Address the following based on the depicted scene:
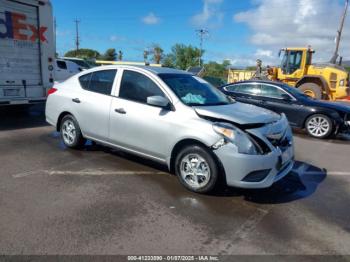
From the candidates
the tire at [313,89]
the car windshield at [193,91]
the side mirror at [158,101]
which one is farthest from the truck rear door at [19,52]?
the tire at [313,89]

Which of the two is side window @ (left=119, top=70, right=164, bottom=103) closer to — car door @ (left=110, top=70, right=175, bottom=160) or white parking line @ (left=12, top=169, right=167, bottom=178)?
car door @ (left=110, top=70, right=175, bottom=160)

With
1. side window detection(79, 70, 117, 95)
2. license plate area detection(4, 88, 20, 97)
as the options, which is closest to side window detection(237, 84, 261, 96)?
side window detection(79, 70, 117, 95)

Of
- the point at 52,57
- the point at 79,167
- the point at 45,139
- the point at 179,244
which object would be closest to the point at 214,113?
the point at 179,244

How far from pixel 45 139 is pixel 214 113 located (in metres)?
4.39

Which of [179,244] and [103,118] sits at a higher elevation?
[103,118]

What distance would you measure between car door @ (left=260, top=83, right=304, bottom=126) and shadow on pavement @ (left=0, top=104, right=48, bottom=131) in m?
6.34

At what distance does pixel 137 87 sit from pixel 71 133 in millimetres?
1834

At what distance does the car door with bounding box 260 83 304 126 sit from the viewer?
29.9ft

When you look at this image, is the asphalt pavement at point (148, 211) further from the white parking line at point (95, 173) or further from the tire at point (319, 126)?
the tire at point (319, 126)

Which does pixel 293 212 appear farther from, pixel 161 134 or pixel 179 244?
pixel 161 134

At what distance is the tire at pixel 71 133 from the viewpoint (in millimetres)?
5918

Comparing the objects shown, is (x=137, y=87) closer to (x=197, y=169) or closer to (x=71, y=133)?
(x=197, y=169)

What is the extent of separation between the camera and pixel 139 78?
5109 mm

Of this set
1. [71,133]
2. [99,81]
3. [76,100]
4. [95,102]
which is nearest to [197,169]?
[95,102]
